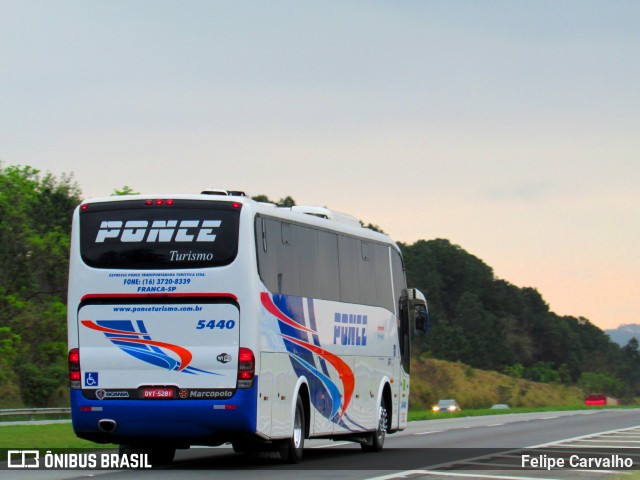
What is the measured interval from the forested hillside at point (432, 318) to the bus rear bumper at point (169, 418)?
4276cm

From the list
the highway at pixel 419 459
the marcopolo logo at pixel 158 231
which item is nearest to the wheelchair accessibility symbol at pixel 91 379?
the highway at pixel 419 459

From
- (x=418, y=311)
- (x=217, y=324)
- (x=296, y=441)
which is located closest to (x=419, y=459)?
(x=296, y=441)

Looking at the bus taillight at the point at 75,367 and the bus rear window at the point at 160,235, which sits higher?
the bus rear window at the point at 160,235

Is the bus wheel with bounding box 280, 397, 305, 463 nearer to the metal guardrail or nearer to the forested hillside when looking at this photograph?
the metal guardrail

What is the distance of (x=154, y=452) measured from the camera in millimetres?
20406

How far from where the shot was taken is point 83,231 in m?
18.6

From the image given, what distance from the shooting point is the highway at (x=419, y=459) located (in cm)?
1748

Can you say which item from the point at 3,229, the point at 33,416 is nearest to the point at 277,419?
the point at 33,416

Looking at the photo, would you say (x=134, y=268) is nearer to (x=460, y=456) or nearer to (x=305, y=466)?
(x=305, y=466)

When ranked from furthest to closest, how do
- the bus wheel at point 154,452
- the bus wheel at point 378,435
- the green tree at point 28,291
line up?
1. the green tree at point 28,291
2. the bus wheel at point 378,435
3. the bus wheel at point 154,452

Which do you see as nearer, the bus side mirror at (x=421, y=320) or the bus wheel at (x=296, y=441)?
the bus wheel at (x=296, y=441)

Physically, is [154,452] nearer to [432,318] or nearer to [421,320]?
[421,320]

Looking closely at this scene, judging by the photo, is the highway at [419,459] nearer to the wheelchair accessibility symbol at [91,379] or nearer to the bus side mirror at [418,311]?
the wheelchair accessibility symbol at [91,379]

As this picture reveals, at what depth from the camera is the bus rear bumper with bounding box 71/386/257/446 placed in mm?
17703
